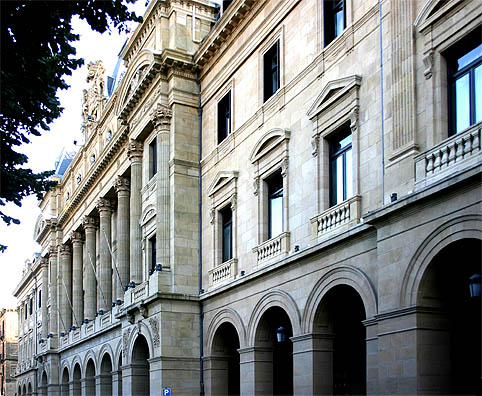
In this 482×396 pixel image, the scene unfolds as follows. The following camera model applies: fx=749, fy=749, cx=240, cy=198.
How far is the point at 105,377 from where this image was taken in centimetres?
4153

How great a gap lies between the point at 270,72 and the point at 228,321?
9.26 metres

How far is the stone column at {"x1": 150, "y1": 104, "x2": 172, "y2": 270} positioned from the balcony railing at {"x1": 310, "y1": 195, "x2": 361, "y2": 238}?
34.3 ft

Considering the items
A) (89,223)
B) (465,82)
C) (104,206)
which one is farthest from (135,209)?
(465,82)

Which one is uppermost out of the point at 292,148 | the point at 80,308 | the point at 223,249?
the point at 292,148

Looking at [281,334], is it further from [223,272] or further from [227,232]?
[227,232]

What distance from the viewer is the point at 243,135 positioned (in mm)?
27812

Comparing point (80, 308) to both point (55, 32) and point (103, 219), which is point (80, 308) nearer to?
point (103, 219)

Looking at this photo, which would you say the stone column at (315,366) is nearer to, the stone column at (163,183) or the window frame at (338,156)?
the window frame at (338,156)

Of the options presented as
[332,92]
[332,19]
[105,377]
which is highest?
[332,19]

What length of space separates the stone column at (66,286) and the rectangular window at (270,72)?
102ft

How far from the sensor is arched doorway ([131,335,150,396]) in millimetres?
33719

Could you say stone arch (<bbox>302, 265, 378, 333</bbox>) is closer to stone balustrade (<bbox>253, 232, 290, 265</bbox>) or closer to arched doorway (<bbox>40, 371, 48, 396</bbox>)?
stone balustrade (<bbox>253, 232, 290, 265</bbox>)

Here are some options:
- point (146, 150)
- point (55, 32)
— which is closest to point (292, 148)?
point (55, 32)

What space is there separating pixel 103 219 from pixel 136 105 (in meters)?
10.9
